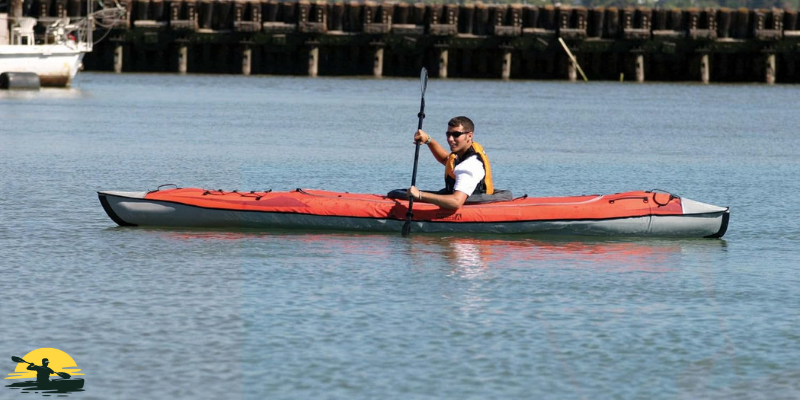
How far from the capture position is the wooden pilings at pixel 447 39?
5609 centimetres

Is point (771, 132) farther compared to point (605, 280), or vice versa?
point (771, 132)

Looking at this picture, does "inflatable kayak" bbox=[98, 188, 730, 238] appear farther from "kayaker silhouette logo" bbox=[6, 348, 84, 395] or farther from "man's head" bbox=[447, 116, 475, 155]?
"kayaker silhouette logo" bbox=[6, 348, 84, 395]

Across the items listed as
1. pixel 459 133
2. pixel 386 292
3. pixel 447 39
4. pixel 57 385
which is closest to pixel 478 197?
pixel 459 133

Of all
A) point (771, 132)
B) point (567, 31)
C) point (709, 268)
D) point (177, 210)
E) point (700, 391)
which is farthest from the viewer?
point (567, 31)

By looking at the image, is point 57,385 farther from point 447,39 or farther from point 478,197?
point 447,39

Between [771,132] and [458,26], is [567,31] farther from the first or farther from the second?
[771,132]

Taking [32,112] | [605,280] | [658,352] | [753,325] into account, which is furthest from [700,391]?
[32,112]

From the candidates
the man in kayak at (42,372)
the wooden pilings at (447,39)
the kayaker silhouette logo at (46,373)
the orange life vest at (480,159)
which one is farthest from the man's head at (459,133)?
the wooden pilings at (447,39)

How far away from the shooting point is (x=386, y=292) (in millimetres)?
10445

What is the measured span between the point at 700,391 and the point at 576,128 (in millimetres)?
24861

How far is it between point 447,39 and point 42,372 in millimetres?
48892

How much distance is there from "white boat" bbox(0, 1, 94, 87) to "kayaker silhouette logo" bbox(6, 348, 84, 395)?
3364 centimetres

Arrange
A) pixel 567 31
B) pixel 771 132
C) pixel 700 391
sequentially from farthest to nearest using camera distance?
pixel 567 31 → pixel 771 132 → pixel 700 391

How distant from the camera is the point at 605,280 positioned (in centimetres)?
1123
